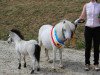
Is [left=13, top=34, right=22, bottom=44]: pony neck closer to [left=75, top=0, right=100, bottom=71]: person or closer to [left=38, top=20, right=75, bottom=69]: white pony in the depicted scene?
[left=38, top=20, right=75, bottom=69]: white pony

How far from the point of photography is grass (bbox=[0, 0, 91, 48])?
668 inches

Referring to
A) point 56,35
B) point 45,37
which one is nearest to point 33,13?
point 45,37

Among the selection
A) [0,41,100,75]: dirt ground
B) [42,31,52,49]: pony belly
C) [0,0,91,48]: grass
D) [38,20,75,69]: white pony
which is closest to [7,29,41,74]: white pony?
[0,41,100,75]: dirt ground

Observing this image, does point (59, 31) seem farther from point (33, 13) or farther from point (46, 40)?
point (33, 13)

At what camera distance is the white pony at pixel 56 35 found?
9.35 meters

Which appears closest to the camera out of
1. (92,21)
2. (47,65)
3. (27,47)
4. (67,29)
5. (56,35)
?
(67,29)

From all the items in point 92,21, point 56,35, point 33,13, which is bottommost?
point 56,35

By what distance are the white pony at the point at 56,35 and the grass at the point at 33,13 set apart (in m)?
4.95

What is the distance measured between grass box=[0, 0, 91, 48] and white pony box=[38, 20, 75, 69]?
4952 millimetres

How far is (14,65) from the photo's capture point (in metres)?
10.5

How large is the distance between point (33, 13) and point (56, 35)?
361 inches

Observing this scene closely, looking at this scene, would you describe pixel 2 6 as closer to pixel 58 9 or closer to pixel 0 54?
pixel 58 9

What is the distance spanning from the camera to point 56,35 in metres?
9.76

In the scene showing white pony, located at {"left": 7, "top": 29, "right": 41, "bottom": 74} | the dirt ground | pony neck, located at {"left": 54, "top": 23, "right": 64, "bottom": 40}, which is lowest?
the dirt ground
